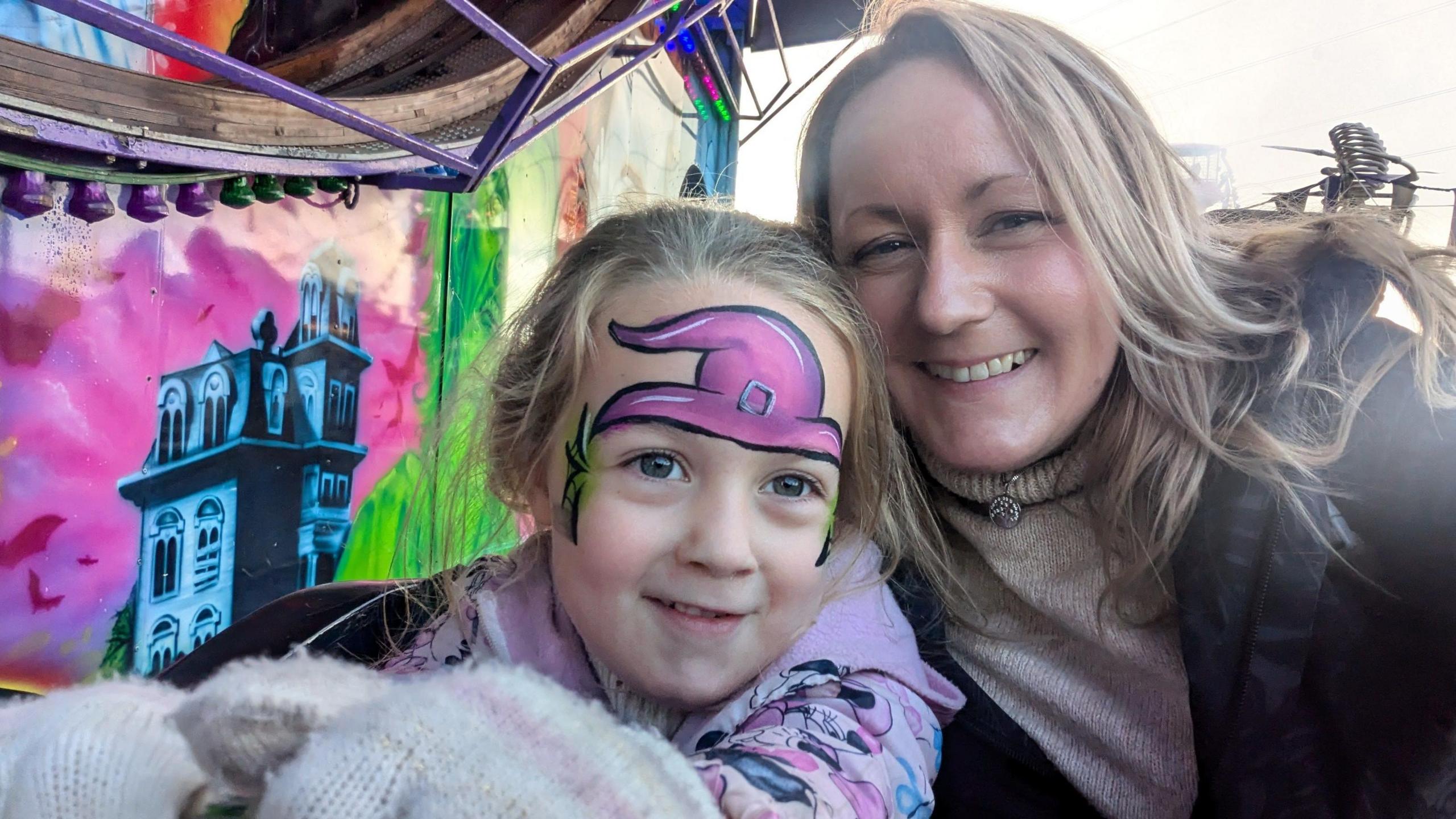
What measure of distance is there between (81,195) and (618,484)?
1.18m

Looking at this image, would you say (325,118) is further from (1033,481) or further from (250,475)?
(1033,481)

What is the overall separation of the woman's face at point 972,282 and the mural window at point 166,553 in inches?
62.4

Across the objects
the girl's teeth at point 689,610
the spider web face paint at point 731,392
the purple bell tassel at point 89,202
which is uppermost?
the purple bell tassel at point 89,202

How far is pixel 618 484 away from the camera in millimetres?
986

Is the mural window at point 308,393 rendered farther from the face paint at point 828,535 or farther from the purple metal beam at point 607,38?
the face paint at point 828,535

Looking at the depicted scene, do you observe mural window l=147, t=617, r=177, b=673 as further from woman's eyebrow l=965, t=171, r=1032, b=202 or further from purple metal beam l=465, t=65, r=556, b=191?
woman's eyebrow l=965, t=171, r=1032, b=202

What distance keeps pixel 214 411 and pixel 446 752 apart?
1.82 m

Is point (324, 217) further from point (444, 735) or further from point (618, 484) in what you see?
point (444, 735)

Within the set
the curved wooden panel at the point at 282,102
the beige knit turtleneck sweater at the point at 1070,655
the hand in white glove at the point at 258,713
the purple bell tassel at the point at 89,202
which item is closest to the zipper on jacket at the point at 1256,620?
the beige knit turtleneck sweater at the point at 1070,655

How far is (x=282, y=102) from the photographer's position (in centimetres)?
151

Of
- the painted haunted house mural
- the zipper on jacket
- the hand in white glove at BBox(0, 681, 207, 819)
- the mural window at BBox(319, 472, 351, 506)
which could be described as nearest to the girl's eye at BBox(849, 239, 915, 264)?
the zipper on jacket

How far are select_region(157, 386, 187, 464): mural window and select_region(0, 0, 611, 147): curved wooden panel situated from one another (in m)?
0.65

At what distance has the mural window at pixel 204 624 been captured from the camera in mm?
1946

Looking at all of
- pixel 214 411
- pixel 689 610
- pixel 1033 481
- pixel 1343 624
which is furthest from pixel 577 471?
pixel 214 411
